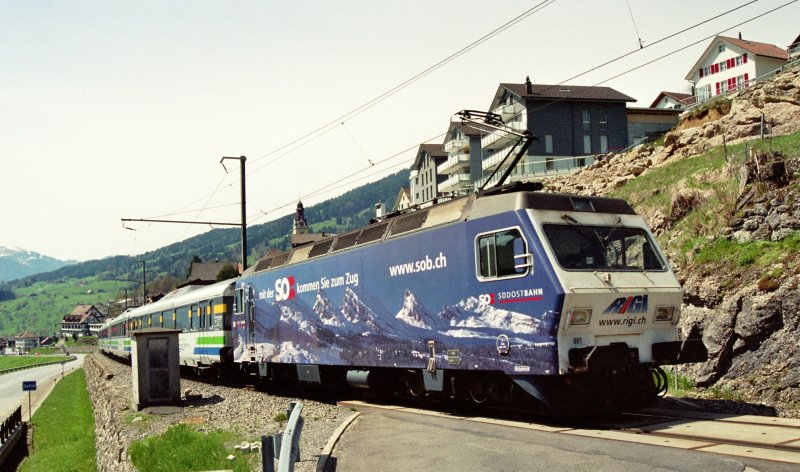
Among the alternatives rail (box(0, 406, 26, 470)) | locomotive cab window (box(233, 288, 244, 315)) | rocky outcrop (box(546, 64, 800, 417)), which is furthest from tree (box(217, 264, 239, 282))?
rocky outcrop (box(546, 64, 800, 417))

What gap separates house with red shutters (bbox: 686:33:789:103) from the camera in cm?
7206

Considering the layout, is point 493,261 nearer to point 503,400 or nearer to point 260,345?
point 503,400

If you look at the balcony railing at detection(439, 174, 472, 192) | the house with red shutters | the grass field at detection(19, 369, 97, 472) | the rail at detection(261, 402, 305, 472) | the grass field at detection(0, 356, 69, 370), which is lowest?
the grass field at detection(0, 356, 69, 370)

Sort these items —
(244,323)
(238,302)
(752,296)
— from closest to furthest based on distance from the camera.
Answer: (752,296) → (244,323) → (238,302)

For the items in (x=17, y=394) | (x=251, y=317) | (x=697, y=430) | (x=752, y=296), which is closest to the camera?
(x=697, y=430)

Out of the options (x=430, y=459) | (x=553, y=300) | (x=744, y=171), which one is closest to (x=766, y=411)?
(x=553, y=300)

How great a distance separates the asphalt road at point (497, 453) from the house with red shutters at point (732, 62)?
68958 millimetres

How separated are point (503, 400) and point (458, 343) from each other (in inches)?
51.3

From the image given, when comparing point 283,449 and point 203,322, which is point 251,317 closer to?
point 203,322

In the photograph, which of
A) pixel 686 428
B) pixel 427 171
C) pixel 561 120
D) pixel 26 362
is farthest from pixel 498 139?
pixel 26 362

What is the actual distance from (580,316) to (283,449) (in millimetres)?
6071

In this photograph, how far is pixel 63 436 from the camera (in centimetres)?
4025

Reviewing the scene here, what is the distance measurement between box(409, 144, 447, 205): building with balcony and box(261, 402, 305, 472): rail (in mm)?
86989

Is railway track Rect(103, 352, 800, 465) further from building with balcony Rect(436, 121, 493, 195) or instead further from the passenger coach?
building with balcony Rect(436, 121, 493, 195)
